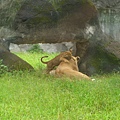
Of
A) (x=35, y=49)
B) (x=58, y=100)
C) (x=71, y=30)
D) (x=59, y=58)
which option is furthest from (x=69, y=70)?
(x=35, y=49)

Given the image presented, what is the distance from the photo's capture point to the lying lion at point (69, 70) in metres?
7.73

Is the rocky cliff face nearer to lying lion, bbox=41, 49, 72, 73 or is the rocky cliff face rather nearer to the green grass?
lying lion, bbox=41, 49, 72, 73

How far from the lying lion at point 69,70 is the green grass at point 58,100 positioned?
2.36 feet

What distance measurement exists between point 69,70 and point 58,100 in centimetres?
262

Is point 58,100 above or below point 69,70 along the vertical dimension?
above

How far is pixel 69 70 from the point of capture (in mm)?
8070

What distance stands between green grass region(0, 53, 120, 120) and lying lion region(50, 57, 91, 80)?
2.36ft

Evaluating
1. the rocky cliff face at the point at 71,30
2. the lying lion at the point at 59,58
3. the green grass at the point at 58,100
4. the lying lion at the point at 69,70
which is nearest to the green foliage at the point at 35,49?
the rocky cliff face at the point at 71,30

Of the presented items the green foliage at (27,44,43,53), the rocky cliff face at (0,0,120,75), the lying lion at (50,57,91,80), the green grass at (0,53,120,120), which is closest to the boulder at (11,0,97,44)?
the rocky cliff face at (0,0,120,75)

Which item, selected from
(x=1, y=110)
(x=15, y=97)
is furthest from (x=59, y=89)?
(x=1, y=110)

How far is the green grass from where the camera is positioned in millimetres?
4785

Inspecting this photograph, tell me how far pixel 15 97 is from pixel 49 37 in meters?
3.20

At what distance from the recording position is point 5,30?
27.5 ft

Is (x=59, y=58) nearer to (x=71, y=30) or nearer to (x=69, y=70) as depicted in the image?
(x=71, y=30)
